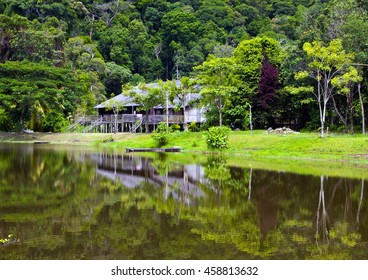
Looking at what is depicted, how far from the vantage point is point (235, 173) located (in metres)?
24.3

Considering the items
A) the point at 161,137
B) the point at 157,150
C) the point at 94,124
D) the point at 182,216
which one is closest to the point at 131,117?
the point at 94,124

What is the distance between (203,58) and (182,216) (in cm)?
9048

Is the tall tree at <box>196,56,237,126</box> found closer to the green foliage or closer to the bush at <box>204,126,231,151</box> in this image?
the bush at <box>204,126,231,151</box>

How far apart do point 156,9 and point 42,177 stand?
110 m

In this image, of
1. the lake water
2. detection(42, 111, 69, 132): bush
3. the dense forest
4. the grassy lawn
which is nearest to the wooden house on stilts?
detection(42, 111, 69, 132): bush

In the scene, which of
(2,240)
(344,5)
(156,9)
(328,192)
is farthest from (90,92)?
(2,240)

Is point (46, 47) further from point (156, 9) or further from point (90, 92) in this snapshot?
point (156, 9)

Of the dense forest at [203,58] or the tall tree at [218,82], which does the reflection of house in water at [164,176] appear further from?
the tall tree at [218,82]

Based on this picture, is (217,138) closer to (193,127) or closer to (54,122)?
(193,127)

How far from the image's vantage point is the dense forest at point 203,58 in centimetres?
4203

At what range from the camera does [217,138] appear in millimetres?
38906

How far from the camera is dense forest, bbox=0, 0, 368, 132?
42.0 metres

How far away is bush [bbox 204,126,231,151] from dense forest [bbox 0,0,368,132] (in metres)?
7.50

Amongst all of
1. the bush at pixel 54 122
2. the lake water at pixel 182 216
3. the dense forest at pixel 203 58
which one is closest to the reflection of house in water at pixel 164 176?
the lake water at pixel 182 216
